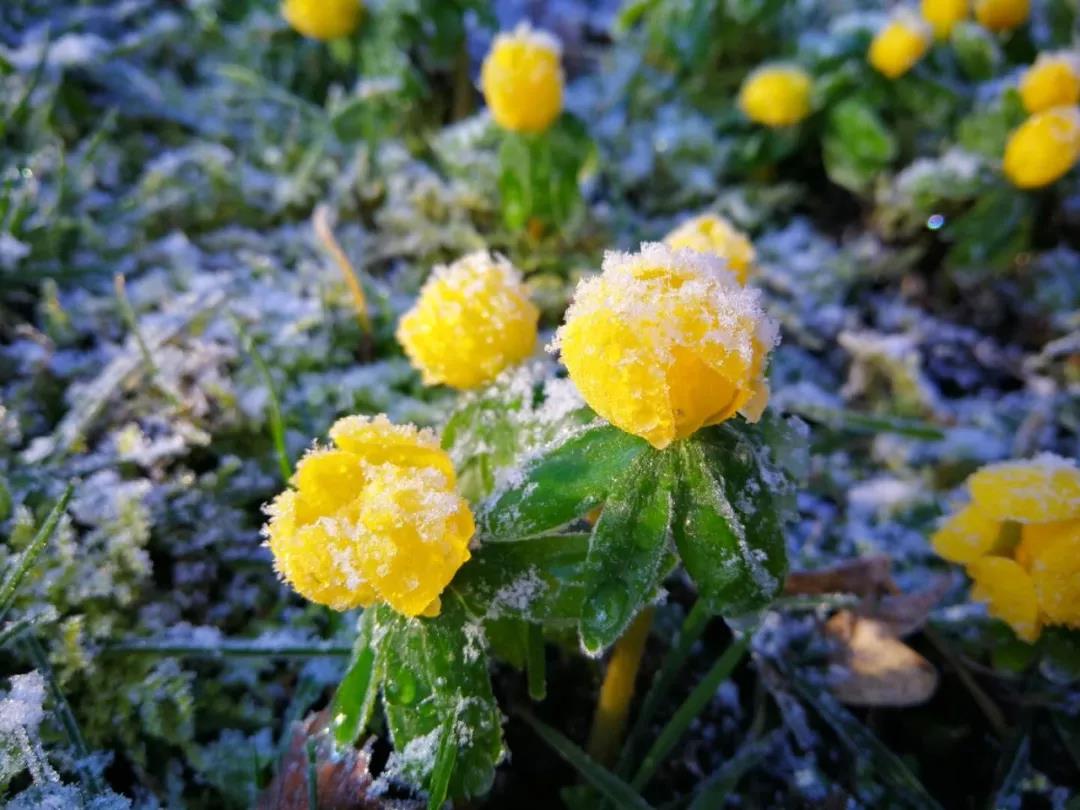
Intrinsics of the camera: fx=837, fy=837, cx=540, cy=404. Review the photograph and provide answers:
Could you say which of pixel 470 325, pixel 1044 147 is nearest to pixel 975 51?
pixel 1044 147

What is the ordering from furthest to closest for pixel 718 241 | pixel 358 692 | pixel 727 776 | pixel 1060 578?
1. pixel 718 241
2. pixel 727 776
3. pixel 1060 578
4. pixel 358 692

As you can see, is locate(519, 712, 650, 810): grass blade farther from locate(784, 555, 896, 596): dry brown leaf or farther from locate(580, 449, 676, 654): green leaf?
locate(784, 555, 896, 596): dry brown leaf

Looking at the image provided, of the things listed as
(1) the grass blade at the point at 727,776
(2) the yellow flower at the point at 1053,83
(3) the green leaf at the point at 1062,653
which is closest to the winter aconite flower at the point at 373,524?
(1) the grass blade at the point at 727,776

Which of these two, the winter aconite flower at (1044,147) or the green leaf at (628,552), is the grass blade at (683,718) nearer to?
the green leaf at (628,552)

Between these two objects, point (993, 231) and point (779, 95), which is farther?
point (779, 95)

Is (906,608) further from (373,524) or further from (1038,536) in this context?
(373,524)

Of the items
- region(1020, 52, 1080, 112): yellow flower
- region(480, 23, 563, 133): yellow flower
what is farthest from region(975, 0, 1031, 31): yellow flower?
region(480, 23, 563, 133): yellow flower
